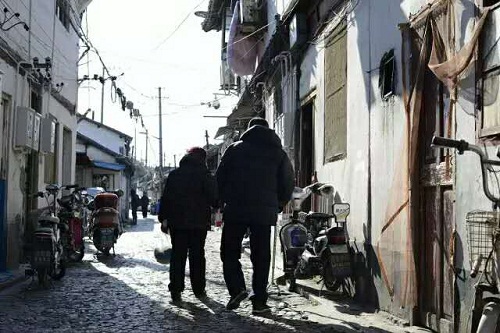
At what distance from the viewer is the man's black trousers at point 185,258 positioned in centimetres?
695

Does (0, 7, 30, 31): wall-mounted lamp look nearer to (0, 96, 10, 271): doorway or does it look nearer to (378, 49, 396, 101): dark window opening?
(0, 96, 10, 271): doorway

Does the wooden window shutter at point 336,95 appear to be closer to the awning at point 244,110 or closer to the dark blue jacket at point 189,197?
the dark blue jacket at point 189,197

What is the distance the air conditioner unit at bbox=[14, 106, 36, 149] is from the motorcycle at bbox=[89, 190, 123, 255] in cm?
294

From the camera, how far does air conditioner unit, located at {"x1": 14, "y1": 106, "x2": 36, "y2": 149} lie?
955 cm

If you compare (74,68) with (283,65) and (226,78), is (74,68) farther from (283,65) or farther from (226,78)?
(226,78)

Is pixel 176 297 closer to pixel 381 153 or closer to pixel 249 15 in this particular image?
pixel 381 153

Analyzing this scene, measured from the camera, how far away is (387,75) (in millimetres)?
6473

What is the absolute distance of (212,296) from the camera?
24.3ft

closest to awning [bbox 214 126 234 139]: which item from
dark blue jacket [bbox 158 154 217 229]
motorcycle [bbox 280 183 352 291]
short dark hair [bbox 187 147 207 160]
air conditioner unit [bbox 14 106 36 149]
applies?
air conditioner unit [bbox 14 106 36 149]

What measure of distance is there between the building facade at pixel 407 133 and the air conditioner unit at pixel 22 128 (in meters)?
4.77

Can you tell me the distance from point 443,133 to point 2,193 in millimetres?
6674

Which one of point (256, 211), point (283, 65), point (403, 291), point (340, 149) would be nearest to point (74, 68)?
point (283, 65)

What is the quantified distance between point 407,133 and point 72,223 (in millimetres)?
7078

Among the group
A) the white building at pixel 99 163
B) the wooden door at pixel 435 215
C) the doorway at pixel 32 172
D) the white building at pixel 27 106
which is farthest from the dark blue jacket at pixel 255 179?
the white building at pixel 99 163
